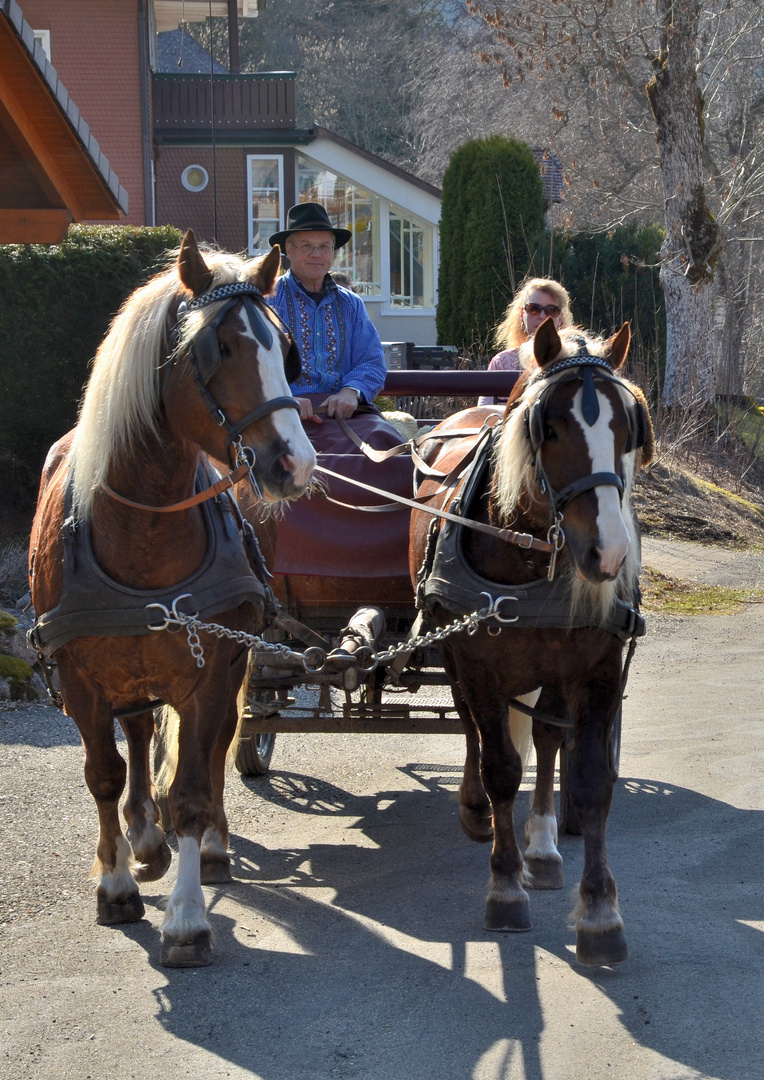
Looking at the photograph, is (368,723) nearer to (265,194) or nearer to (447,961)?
(447,961)

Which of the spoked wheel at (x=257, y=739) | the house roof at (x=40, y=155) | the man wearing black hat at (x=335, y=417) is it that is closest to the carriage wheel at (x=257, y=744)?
the spoked wheel at (x=257, y=739)

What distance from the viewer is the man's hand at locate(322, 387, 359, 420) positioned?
16.6 ft

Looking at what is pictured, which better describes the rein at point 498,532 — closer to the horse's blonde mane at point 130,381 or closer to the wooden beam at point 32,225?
the horse's blonde mane at point 130,381

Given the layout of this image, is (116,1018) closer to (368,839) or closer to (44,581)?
(44,581)

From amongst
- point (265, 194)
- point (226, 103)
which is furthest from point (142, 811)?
point (265, 194)

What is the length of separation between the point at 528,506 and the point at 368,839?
78.0 inches

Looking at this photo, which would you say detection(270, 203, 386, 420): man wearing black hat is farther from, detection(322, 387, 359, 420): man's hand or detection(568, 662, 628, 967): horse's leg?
detection(568, 662, 628, 967): horse's leg

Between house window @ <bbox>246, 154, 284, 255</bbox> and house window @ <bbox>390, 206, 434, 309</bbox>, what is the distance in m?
2.41

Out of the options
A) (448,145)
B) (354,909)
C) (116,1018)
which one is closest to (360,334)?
(354,909)

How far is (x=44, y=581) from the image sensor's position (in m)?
3.80

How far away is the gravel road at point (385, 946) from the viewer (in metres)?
3.03

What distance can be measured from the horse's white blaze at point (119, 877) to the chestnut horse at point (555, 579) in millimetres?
1159

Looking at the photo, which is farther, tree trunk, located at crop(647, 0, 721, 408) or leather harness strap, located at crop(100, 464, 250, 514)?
tree trunk, located at crop(647, 0, 721, 408)

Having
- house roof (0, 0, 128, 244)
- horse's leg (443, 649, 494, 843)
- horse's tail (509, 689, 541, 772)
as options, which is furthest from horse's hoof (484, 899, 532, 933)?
house roof (0, 0, 128, 244)
